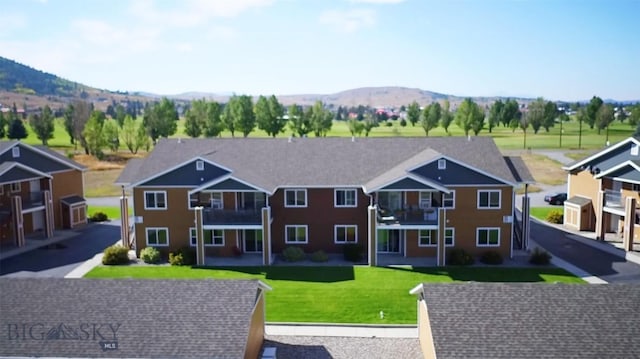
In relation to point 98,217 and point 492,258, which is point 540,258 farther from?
point 98,217

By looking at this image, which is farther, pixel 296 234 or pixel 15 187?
pixel 15 187

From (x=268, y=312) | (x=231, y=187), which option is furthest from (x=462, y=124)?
(x=268, y=312)

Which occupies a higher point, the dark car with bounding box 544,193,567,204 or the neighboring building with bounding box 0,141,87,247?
the neighboring building with bounding box 0,141,87,247

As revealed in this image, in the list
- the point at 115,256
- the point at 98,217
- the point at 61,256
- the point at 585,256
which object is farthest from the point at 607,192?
the point at 98,217

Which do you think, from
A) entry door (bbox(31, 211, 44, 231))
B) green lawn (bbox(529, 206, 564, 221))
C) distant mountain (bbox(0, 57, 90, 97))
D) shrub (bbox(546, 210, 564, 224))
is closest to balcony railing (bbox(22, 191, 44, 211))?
entry door (bbox(31, 211, 44, 231))

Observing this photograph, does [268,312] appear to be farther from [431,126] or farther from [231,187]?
[431,126]

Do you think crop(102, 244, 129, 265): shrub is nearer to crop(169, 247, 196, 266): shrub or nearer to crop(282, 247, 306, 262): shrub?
crop(169, 247, 196, 266): shrub
